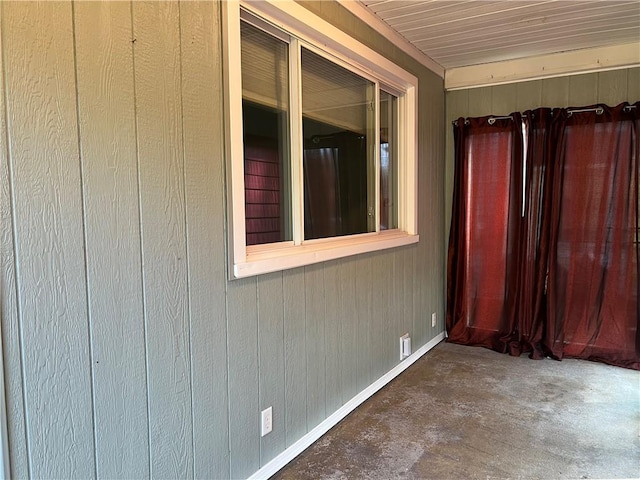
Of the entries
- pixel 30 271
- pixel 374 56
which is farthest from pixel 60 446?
pixel 374 56

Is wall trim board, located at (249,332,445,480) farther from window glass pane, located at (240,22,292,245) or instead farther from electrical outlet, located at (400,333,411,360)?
window glass pane, located at (240,22,292,245)

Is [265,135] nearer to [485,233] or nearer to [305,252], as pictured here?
[305,252]

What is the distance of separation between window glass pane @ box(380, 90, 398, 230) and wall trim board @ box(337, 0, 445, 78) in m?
0.35

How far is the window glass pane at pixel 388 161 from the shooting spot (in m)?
3.13

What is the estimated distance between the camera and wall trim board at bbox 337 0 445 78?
2.52m

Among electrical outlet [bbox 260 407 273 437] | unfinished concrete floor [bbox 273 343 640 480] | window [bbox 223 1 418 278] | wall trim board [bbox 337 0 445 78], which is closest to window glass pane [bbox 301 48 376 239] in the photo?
window [bbox 223 1 418 278]

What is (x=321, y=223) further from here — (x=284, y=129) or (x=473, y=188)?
(x=473, y=188)

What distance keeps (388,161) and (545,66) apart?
160 centimetres

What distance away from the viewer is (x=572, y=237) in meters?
3.49

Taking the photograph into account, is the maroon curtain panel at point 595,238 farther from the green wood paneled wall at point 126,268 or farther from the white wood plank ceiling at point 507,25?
the green wood paneled wall at point 126,268

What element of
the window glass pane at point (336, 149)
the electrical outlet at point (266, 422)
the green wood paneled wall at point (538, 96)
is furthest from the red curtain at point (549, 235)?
the electrical outlet at point (266, 422)

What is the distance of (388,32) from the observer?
114 inches

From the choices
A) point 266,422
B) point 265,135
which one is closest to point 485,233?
point 265,135

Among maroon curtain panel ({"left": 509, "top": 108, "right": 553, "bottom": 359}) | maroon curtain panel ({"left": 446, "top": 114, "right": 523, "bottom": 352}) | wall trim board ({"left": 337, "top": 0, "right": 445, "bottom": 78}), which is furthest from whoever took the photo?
maroon curtain panel ({"left": 446, "top": 114, "right": 523, "bottom": 352})
